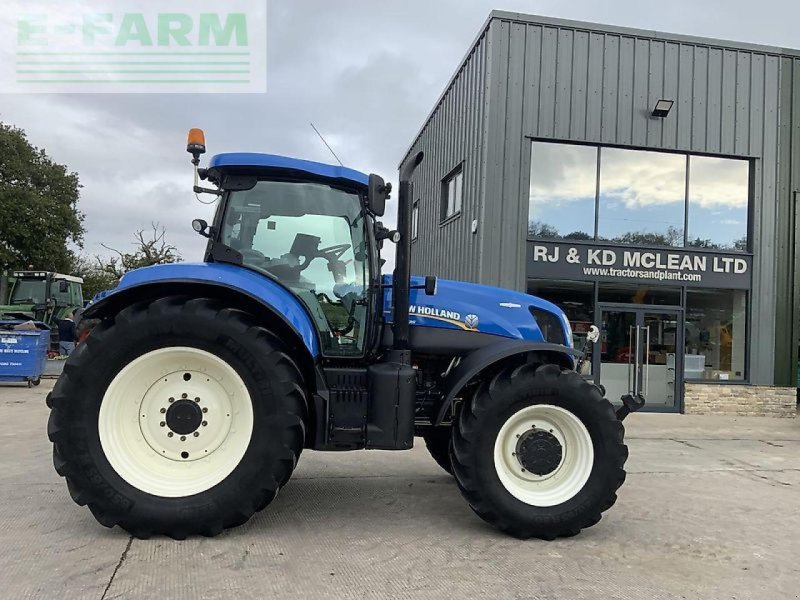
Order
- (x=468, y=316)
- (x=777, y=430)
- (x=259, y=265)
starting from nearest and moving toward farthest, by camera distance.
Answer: (x=259, y=265) → (x=468, y=316) → (x=777, y=430)

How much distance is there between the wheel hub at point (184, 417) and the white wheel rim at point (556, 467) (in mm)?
1942

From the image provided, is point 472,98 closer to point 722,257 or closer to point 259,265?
point 722,257

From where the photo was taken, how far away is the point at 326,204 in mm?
4234

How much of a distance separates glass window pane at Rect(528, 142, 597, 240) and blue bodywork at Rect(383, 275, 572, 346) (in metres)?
6.75

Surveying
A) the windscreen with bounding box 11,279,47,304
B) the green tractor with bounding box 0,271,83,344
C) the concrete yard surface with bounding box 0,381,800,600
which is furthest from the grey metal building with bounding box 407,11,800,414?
the windscreen with bounding box 11,279,47,304

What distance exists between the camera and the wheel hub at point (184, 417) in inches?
151

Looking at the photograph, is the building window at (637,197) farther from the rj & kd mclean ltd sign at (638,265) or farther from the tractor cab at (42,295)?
the tractor cab at (42,295)

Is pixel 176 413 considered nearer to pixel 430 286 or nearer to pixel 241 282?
pixel 241 282

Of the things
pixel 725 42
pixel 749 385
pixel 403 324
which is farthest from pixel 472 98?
pixel 403 324

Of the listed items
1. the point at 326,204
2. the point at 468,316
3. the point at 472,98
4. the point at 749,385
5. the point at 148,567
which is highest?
the point at 472,98

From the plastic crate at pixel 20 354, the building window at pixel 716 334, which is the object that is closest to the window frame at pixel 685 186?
the building window at pixel 716 334

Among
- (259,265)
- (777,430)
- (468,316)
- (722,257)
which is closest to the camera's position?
(259,265)

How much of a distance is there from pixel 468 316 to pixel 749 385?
375 inches

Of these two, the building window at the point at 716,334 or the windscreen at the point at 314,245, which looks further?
the building window at the point at 716,334
